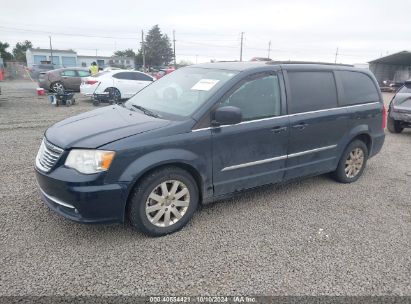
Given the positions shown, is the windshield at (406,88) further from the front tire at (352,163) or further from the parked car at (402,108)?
the front tire at (352,163)

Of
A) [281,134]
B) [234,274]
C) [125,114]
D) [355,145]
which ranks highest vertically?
[125,114]

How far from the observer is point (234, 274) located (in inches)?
107

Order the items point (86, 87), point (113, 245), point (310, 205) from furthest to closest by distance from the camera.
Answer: point (86, 87)
point (310, 205)
point (113, 245)

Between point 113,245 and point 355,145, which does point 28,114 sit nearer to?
point 113,245

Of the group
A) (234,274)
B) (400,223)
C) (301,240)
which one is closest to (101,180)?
(234,274)

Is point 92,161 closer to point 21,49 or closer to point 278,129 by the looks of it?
point 278,129

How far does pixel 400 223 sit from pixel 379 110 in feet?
6.31

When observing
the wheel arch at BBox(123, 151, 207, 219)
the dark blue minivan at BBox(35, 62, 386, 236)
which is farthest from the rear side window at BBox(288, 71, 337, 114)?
the wheel arch at BBox(123, 151, 207, 219)

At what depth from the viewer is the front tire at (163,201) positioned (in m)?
3.03

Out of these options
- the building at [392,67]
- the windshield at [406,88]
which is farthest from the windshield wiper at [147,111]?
the building at [392,67]

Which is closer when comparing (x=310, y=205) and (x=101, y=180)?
(x=101, y=180)

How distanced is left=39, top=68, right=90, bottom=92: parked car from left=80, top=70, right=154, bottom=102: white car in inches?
124

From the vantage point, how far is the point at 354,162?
4840 mm

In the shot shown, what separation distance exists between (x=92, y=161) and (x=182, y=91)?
1435 mm
